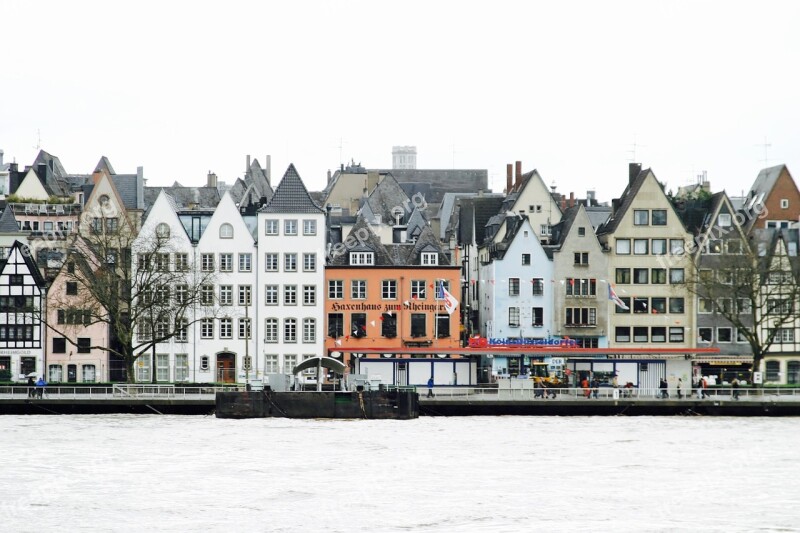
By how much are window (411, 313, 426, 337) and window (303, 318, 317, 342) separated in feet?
22.4

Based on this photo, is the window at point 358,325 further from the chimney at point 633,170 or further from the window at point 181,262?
the chimney at point 633,170

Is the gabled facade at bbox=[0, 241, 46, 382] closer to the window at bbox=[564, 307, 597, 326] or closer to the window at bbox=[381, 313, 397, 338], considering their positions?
the window at bbox=[381, 313, 397, 338]

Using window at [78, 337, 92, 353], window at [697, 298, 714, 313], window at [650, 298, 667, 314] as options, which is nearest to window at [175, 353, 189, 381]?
window at [78, 337, 92, 353]

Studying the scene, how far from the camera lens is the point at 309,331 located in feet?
345

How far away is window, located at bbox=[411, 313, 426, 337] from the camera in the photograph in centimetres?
10619

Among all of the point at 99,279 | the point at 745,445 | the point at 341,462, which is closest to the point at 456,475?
the point at 341,462

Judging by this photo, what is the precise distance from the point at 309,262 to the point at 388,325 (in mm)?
7017

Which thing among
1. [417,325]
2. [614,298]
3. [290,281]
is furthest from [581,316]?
[290,281]

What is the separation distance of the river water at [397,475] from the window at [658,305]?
26594 mm

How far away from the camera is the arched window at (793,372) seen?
10925cm

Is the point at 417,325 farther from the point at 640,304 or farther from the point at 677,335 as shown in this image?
the point at 677,335

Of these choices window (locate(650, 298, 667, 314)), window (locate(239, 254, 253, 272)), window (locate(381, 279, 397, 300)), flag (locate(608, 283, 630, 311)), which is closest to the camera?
flag (locate(608, 283, 630, 311))

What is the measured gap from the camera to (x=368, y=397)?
277 feet

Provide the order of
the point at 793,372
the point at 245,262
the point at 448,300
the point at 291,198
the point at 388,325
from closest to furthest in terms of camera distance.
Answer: the point at 448,300 → the point at 245,262 → the point at 388,325 → the point at 291,198 → the point at 793,372
